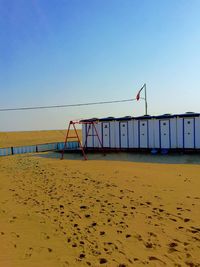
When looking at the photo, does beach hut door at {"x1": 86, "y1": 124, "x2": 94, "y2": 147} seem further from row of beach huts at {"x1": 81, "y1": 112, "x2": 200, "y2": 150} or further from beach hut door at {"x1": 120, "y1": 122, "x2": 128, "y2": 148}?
beach hut door at {"x1": 120, "y1": 122, "x2": 128, "y2": 148}

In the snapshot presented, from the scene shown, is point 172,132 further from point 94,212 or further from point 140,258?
point 140,258

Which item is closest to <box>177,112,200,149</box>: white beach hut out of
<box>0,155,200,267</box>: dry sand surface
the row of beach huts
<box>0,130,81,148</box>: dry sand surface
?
the row of beach huts

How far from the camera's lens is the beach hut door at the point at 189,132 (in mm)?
18266

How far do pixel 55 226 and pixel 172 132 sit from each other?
1417 cm

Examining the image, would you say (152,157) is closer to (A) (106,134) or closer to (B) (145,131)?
(B) (145,131)

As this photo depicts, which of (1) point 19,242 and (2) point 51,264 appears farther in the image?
(1) point 19,242

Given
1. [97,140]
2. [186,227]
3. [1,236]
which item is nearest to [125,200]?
[186,227]

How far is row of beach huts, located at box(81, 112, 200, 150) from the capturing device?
1839 cm

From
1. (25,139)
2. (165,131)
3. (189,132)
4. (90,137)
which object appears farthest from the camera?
(25,139)

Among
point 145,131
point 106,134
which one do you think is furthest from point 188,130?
point 106,134

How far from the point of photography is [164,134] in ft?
63.6

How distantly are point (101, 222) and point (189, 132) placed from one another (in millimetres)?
13453

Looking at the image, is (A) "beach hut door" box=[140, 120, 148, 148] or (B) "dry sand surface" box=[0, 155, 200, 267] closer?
(B) "dry sand surface" box=[0, 155, 200, 267]

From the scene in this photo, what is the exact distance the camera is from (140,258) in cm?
466
